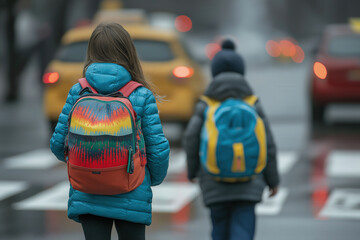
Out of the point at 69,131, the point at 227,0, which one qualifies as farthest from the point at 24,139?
the point at 227,0

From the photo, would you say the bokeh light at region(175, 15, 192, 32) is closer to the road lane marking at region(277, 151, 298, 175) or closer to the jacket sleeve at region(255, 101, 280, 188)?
the road lane marking at region(277, 151, 298, 175)

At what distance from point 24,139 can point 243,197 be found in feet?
30.5

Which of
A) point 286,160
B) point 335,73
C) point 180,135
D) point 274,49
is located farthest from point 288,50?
point 286,160

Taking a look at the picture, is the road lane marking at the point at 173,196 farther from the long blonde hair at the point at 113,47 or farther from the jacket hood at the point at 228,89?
the long blonde hair at the point at 113,47

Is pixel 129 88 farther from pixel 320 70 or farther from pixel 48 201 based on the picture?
pixel 320 70

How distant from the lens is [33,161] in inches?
449

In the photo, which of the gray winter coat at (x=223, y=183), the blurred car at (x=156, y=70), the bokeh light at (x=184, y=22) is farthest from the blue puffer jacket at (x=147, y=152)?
the bokeh light at (x=184, y=22)

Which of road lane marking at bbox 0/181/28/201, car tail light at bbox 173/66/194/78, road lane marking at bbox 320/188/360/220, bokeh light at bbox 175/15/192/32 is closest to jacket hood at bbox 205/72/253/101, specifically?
road lane marking at bbox 320/188/360/220

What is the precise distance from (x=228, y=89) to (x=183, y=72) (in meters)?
7.62

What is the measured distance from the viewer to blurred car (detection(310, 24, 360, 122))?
1484 centimetres

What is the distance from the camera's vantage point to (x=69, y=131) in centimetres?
394

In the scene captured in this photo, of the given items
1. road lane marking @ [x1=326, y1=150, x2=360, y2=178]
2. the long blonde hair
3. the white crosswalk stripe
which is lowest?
road lane marking @ [x1=326, y1=150, x2=360, y2=178]

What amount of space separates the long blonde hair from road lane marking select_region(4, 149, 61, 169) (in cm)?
705

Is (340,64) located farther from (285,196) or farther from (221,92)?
(221,92)
